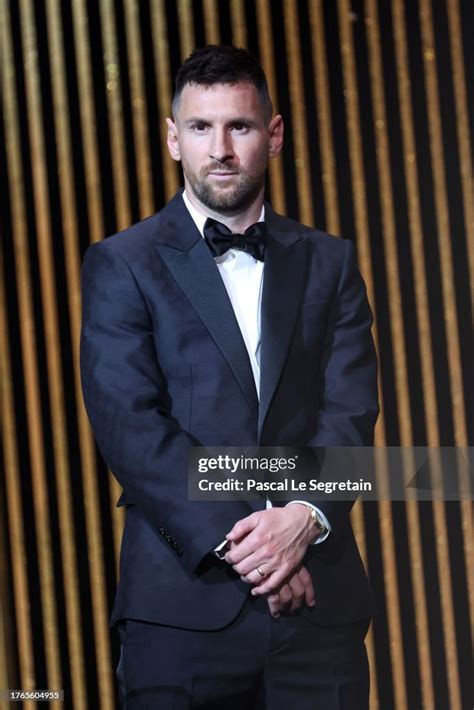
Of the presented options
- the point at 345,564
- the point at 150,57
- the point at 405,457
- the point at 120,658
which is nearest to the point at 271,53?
the point at 150,57

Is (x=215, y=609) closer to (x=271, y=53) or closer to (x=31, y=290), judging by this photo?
(x=31, y=290)

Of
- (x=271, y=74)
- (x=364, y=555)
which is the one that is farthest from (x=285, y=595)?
(x=271, y=74)

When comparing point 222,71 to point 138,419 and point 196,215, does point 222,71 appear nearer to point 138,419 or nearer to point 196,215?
point 196,215

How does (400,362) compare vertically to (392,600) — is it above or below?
above

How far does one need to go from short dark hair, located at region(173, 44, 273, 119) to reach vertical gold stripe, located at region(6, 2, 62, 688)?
13.3 inches

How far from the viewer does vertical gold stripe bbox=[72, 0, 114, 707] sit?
2264 mm

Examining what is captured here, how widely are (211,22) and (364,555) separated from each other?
1.21 m

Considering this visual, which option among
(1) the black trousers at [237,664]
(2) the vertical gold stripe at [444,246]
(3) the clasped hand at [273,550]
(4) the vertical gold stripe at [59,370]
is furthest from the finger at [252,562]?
(2) the vertical gold stripe at [444,246]

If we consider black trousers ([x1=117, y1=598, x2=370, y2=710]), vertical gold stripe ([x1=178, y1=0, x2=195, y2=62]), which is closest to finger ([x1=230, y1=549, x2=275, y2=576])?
black trousers ([x1=117, y1=598, x2=370, y2=710])

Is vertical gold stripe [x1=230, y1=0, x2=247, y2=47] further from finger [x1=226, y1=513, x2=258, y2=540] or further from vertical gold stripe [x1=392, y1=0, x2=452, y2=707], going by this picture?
finger [x1=226, y1=513, x2=258, y2=540]

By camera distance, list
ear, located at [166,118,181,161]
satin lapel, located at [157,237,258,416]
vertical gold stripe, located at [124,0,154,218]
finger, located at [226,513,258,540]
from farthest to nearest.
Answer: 1. vertical gold stripe, located at [124,0,154,218]
2. ear, located at [166,118,181,161]
3. satin lapel, located at [157,237,258,416]
4. finger, located at [226,513,258,540]

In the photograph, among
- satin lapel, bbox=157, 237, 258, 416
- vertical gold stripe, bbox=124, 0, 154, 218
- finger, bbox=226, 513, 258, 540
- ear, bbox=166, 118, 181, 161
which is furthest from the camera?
vertical gold stripe, bbox=124, 0, 154, 218

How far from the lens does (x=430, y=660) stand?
229cm

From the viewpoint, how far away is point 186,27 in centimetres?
230
